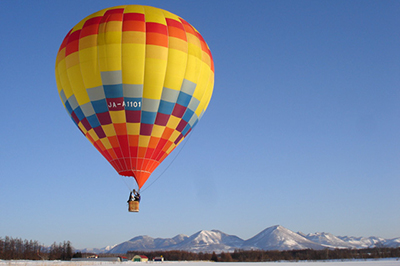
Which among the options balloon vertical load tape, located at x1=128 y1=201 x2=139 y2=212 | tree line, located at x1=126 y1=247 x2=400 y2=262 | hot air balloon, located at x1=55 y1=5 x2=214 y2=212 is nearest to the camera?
balloon vertical load tape, located at x1=128 y1=201 x2=139 y2=212

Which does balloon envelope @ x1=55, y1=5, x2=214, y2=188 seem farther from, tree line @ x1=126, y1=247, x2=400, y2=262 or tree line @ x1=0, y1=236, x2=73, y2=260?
tree line @ x1=126, y1=247, x2=400, y2=262

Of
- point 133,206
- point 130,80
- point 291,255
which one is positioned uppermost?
point 130,80

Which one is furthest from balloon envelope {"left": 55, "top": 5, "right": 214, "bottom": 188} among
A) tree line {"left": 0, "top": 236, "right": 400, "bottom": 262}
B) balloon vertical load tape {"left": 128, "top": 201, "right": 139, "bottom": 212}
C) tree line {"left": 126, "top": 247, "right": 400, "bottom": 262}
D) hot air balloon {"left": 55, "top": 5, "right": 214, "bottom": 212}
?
tree line {"left": 126, "top": 247, "right": 400, "bottom": 262}

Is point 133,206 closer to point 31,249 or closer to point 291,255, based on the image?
point 31,249

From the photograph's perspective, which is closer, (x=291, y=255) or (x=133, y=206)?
(x=133, y=206)

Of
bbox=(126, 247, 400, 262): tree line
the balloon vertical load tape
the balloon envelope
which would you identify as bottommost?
bbox=(126, 247, 400, 262): tree line

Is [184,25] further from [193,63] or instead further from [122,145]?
[122,145]

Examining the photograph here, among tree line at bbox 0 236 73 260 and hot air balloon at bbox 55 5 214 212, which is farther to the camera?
tree line at bbox 0 236 73 260

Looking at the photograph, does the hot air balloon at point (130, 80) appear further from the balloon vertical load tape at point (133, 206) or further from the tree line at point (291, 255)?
the tree line at point (291, 255)

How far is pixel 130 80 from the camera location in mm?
22094

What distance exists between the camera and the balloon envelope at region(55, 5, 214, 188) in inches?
872

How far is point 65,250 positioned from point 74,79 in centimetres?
9550

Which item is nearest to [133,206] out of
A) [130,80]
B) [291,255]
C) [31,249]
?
[130,80]

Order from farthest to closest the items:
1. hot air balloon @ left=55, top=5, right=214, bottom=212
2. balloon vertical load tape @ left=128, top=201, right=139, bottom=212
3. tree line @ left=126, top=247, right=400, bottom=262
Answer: tree line @ left=126, top=247, right=400, bottom=262 → hot air balloon @ left=55, top=5, right=214, bottom=212 → balloon vertical load tape @ left=128, top=201, right=139, bottom=212
